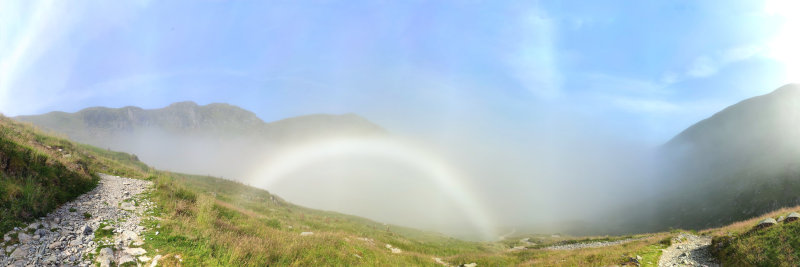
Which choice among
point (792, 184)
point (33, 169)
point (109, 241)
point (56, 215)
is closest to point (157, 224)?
point (109, 241)

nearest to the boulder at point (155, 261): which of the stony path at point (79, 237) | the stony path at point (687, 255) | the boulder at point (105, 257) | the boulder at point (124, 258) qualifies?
the stony path at point (79, 237)

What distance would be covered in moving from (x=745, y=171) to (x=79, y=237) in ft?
637

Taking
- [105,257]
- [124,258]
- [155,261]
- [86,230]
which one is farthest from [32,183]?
[155,261]

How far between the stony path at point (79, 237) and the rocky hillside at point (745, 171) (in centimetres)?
13895

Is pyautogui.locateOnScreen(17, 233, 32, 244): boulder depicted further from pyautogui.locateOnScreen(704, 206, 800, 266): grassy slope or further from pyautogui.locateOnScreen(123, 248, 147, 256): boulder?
pyautogui.locateOnScreen(704, 206, 800, 266): grassy slope

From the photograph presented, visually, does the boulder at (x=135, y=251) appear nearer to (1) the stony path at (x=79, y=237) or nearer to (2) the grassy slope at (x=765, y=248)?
(1) the stony path at (x=79, y=237)

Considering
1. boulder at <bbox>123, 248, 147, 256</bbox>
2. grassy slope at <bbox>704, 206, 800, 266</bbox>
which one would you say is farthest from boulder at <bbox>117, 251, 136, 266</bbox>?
grassy slope at <bbox>704, 206, 800, 266</bbox>

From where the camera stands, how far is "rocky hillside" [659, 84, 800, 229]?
92.6 metres

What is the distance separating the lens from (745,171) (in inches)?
4727

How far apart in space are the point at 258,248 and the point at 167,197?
25.0 ft

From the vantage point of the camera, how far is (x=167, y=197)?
14.8 meters

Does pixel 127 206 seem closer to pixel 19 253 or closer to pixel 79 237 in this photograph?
pixel 79 237

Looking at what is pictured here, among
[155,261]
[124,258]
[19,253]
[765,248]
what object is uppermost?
[19,253]

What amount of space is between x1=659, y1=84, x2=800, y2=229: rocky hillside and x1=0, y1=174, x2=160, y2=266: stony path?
138946 millimetres
